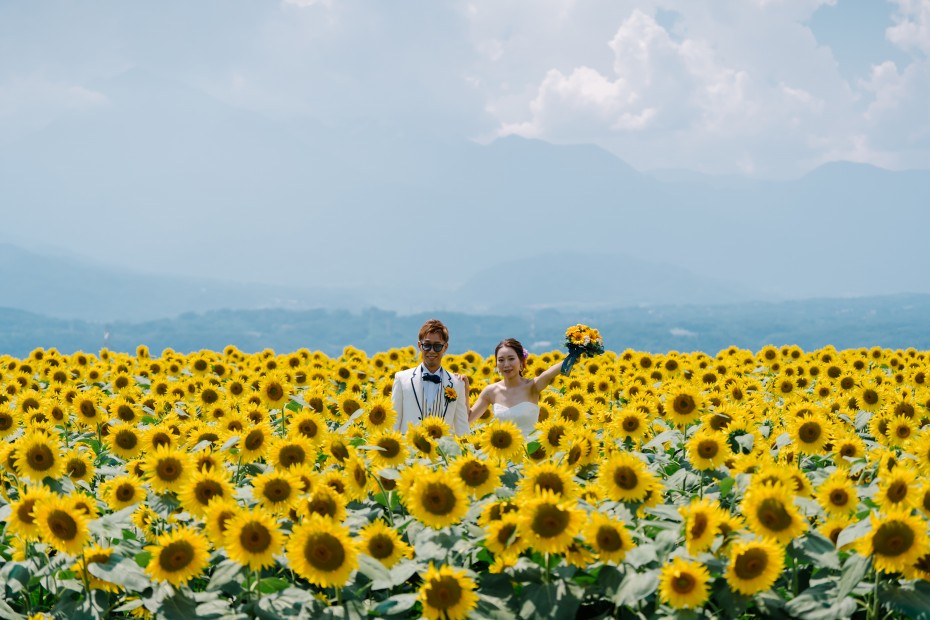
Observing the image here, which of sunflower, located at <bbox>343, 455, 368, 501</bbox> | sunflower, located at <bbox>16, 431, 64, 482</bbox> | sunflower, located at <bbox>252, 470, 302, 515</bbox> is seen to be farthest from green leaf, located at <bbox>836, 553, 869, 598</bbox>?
sunflower, located at <bbox>16, 431, 64, 482</bbox>

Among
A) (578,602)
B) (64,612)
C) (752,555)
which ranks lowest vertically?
(64,612)

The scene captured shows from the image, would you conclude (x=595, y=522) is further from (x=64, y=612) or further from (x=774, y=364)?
(x=774, y=364)

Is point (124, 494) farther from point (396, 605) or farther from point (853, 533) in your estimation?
point (853, 533)

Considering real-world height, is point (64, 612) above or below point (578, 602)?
below

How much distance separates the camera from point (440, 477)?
477 centimetres

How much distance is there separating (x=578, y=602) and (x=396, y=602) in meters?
0.89

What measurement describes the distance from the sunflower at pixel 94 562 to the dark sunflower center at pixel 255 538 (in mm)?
832

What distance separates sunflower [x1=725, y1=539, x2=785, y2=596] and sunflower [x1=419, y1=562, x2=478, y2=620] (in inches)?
48.1

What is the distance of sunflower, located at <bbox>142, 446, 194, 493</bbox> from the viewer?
5.46 meters

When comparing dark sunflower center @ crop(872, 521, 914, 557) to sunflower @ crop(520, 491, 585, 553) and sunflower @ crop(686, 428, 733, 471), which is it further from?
sunflower @ crop(686, 428, 733, 471)

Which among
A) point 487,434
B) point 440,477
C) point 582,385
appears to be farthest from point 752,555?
point 582,385

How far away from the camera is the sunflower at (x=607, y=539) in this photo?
436cm

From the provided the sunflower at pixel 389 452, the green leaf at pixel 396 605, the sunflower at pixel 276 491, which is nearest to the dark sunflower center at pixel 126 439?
the sunflower at pixel 389 452

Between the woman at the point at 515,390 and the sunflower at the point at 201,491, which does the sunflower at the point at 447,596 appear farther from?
the woman at the point at 515,390
